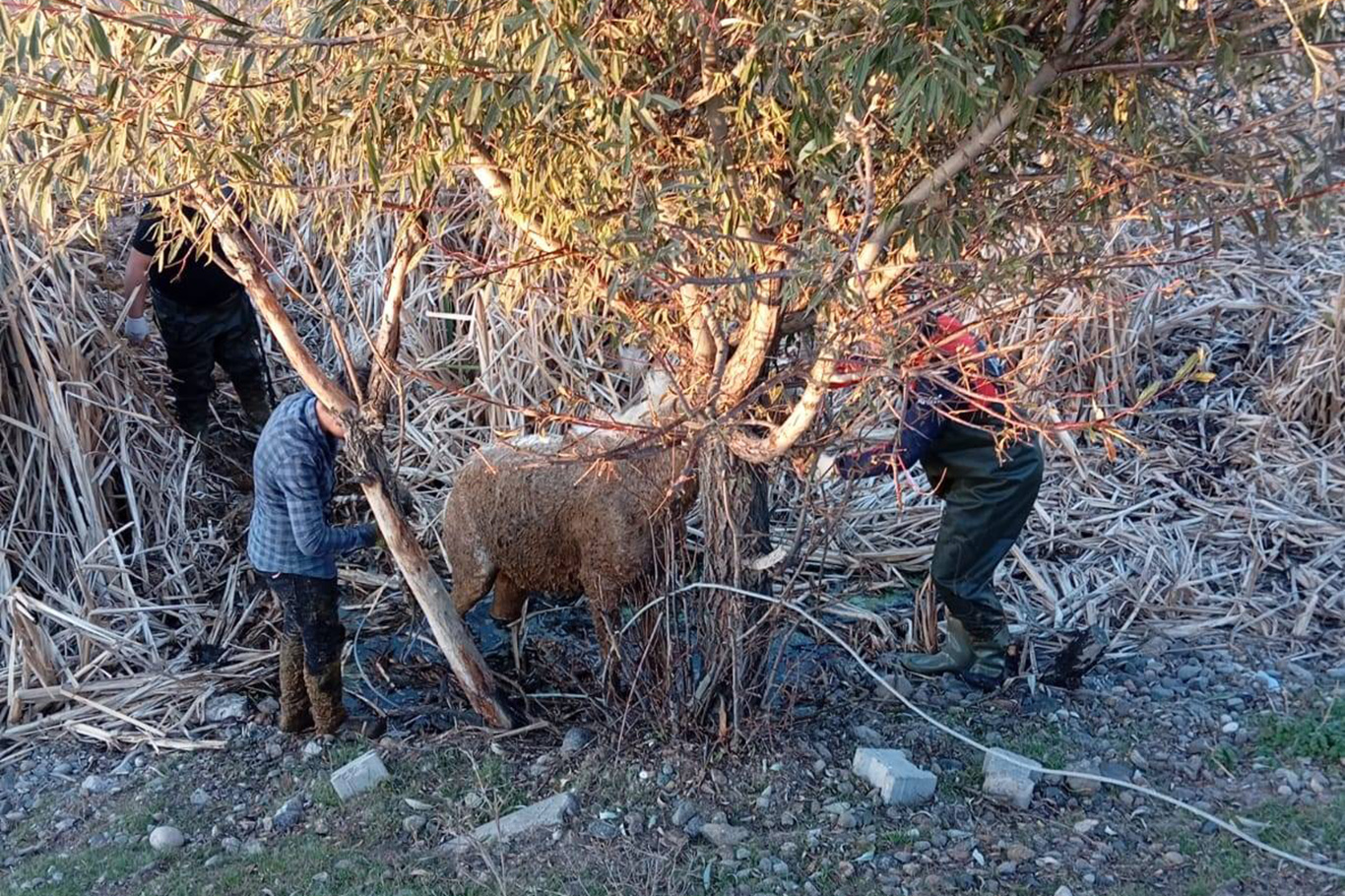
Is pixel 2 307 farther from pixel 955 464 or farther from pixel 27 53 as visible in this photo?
pixel 955 464

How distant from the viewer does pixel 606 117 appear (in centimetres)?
323

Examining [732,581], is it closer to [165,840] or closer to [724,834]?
[724,834]

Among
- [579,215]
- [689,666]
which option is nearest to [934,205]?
[579,215]

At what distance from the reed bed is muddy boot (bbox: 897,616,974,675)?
502 mm

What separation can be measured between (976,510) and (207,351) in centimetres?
425

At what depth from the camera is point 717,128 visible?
11.7 ft

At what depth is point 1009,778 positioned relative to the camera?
15.4 ft

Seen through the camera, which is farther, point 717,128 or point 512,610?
point 512,610

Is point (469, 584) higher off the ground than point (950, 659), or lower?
higher

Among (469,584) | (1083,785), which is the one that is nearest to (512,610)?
(469,584)

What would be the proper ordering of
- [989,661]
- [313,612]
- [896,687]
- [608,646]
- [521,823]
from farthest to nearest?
[989,661] → [896,687] → [313,612] → [608,646] → [521,823]

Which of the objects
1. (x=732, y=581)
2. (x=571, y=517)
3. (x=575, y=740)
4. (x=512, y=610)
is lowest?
(x=575, y=740)

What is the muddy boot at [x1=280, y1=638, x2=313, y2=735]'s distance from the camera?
17.1ft

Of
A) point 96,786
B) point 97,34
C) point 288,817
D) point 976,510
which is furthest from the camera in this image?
point 976,510
